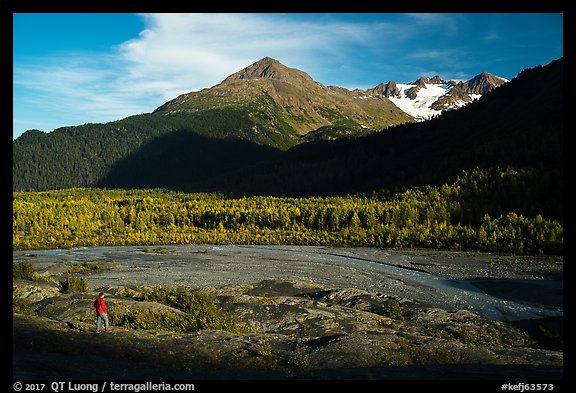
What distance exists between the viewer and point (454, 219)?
85375 mm

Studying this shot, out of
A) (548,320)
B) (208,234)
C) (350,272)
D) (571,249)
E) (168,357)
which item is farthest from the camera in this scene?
(208,234)

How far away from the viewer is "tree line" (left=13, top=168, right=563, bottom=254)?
67875 mm

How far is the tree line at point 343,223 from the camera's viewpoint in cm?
6788

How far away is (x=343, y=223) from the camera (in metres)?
96.8

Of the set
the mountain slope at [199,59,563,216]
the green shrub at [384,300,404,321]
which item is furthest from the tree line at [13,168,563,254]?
the green shrub at [384,300,404,321]

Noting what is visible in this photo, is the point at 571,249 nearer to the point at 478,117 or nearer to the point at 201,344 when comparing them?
the point at 201,344

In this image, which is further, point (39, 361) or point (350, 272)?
point (350, 272)

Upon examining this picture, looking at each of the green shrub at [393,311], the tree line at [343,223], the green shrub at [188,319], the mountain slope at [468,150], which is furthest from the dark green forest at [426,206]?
the green shrub at [188,319]

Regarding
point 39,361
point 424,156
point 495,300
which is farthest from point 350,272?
point 424,156

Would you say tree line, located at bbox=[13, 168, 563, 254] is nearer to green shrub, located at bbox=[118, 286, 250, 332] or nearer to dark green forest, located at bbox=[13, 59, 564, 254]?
dark green forest, located at bbox=[13, 59, 564, 254]

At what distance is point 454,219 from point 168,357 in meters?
82.1

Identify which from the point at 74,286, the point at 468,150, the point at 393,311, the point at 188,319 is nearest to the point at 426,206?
the point at 468,150

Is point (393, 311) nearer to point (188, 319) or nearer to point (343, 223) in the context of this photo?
point (188, 319)

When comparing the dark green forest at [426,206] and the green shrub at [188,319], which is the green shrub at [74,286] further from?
the dark green forest at [426,206]
